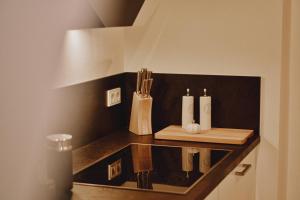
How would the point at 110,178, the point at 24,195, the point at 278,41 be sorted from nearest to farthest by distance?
1. the point at 24,195
2. the point at 110,178
3. the point at 278,41

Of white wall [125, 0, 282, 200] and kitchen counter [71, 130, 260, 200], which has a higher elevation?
white wall [125, 0, 282, 200]

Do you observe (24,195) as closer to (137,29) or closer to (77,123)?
(77,123)

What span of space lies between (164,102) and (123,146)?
18.5 inches

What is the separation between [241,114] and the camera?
122 inches

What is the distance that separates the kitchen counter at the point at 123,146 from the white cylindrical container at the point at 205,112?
18 centimetres

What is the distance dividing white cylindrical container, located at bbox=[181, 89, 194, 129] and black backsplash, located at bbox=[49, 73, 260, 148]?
8 cm

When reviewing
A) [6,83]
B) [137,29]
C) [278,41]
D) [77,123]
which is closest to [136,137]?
[77,123]

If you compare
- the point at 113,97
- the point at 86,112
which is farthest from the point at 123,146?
the point at 113,97

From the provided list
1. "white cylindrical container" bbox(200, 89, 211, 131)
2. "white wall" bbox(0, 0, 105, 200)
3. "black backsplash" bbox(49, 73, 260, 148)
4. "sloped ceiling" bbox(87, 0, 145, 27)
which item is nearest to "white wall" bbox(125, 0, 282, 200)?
"black backsplash" bbox(49, 73, 260, 148)

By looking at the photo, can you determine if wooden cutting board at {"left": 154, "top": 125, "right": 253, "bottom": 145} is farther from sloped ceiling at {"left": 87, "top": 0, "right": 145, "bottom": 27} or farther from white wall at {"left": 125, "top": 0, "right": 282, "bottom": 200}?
sloped ceiling at {"left": 87, "top": 0, "right": 145, "bottom": 27}

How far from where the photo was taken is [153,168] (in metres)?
2.58

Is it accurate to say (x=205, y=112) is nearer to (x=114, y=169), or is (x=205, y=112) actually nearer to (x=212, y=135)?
(x=212, y=135)

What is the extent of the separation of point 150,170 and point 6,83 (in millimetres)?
730

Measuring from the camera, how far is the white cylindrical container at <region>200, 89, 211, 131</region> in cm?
305
